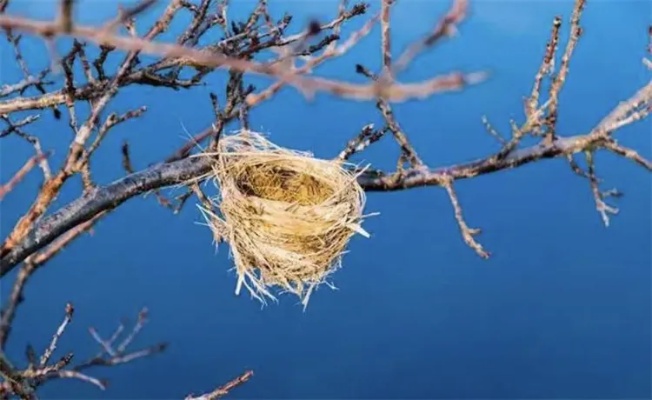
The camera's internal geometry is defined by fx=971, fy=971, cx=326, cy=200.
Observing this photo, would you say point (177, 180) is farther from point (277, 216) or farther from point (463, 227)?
point (463, 227)

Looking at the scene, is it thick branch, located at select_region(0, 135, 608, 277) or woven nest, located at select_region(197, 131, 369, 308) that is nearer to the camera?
thick branch, located at select_region(0, 135, 608, 277)

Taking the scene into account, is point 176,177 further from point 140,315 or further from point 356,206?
point 140,315

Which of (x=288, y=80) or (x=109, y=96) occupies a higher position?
(x=109, y=96)

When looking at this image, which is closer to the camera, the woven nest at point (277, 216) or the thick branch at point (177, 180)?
the thick branch at point (177, 180)

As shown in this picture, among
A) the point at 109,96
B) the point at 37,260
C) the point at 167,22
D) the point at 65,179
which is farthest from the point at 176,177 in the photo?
the point at 37,260

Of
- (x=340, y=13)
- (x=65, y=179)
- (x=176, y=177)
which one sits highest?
(x=340, y=13)

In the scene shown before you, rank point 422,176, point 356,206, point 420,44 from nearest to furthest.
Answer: point 420,44
point 422,176
point 356,206

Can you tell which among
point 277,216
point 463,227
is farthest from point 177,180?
point 463,227

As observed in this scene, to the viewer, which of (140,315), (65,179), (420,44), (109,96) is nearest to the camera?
(420,44)
